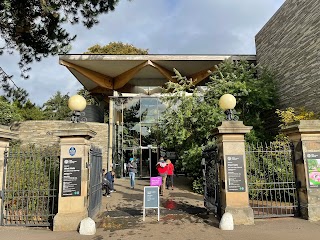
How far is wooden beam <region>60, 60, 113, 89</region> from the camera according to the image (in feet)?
77.2

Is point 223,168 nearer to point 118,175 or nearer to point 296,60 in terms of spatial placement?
point 296,60

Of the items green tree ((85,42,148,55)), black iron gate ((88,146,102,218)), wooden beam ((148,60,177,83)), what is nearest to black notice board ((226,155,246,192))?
black iron gate ((88,146,102,218))

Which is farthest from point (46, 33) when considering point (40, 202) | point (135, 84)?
point (135, 84)

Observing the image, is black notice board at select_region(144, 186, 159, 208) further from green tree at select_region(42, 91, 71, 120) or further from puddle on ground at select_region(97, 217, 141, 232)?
green tree at select_region(42, 91, 71, 120)

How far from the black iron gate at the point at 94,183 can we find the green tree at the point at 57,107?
35159 mm

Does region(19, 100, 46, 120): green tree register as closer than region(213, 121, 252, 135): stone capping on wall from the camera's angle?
No

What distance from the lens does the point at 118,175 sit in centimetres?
2264

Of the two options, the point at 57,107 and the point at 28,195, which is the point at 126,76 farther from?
the point at 57,107

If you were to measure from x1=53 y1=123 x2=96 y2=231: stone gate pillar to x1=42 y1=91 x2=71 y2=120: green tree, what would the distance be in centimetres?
3646

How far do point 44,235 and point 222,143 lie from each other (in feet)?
17.2

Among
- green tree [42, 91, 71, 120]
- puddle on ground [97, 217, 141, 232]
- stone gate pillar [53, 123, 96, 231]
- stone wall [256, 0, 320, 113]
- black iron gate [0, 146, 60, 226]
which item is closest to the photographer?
stone gate pillar [53, 123, 96, 231]

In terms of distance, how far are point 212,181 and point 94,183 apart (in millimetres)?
3756

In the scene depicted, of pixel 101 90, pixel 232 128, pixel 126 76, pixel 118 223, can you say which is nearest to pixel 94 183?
pixel 118 223

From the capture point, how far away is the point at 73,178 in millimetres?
7230
